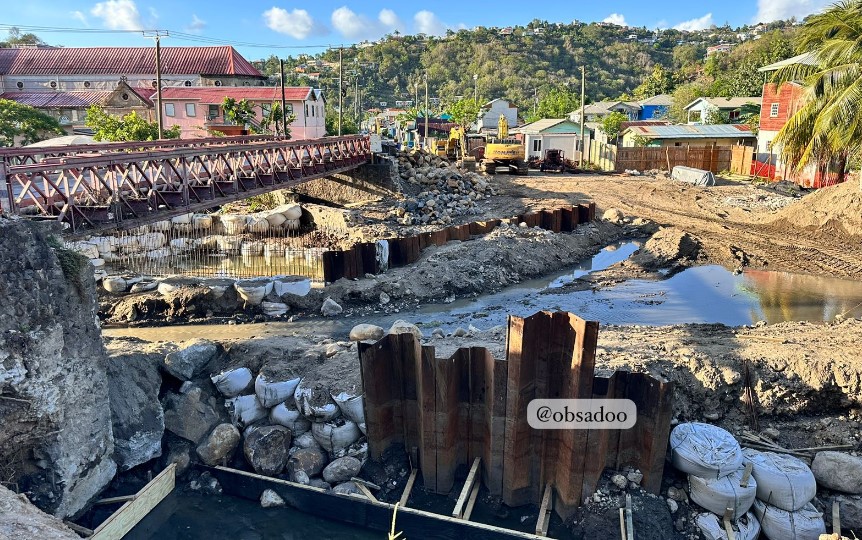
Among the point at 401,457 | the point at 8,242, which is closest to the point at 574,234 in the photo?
the point at 401,457

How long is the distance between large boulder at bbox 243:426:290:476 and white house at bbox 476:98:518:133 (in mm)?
73160

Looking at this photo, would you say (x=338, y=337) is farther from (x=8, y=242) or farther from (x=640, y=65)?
(x=640, y=65)

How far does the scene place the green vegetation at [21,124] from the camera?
35.1 meters

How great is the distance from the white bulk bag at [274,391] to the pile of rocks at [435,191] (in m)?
13.7

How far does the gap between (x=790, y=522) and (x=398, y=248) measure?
38.2 ft

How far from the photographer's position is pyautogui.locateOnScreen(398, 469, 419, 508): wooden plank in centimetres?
759

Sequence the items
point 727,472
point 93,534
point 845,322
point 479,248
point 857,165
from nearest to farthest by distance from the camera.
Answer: point 93,534 → point 727,472 → point 845,322 → point 479,248 → point 857,165

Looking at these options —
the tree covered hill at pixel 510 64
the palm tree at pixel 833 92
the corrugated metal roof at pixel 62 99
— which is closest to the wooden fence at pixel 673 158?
the palm tree at pixel 833 92

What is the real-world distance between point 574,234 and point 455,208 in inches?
214

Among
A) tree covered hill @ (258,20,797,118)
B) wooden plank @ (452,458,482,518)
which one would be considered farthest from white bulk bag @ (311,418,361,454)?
tree covered hill @ (258,20,797,118)

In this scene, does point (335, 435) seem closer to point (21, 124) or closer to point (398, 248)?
point (398, 248)

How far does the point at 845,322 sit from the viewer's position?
12.1m

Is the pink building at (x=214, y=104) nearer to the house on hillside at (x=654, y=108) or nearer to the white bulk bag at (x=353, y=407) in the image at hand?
the house on hillside at (x=654, y=108)

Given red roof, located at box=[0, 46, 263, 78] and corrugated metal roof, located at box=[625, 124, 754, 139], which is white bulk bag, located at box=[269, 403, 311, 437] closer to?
corrugated metal roof, located at box=[625, 124, 754, 139]
